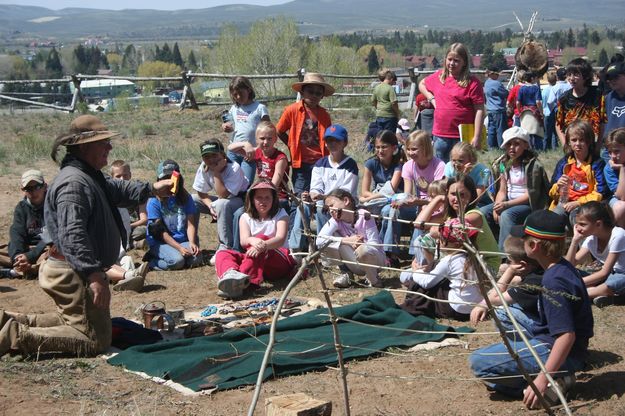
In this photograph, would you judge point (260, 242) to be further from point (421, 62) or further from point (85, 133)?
point (421, 62)

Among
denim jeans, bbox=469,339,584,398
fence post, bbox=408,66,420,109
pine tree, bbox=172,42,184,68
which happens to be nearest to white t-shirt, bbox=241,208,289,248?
denim jeans, bbox=469,339,584,398

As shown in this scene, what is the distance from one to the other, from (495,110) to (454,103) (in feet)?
20.1

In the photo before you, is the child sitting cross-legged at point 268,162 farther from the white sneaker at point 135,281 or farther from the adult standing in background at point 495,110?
the adult standing in background at point 495,110

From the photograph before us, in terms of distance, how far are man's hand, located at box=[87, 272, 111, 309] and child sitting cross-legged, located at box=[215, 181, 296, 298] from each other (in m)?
1.90

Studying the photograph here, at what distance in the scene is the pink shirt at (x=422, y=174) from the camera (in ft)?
26.4

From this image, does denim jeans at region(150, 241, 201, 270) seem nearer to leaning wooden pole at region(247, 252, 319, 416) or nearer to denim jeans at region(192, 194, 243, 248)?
denim jeans at region(192, 194, 243, 248)

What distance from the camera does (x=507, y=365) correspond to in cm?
477

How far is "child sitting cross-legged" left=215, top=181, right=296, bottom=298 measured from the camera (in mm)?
7613

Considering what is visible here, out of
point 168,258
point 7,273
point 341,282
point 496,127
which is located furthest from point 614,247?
point 496,127

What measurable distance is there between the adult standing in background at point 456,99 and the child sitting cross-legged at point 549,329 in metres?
3.82

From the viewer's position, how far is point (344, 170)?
820 cm

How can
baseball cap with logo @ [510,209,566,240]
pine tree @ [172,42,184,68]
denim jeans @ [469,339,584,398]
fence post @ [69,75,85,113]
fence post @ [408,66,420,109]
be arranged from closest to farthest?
baseball cap with logo @ [510,209,566,240]
denim jeans @ [469,339,584,398]
fence post @ [408,66,420,109]
fence post @ [69,75,85,113]
pine tree @ [172,42,184,68]

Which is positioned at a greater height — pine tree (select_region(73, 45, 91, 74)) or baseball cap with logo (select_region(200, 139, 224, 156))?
baseball cap with logo (select_region(200, 139, 224, 156))

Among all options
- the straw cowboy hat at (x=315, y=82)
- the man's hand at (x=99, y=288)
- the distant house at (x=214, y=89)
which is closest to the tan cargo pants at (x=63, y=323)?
the man's hand at (x=99, y=288)
